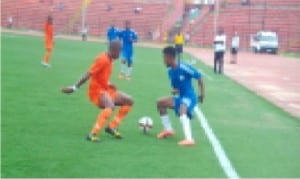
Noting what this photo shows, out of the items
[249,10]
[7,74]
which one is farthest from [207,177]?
[249,10]

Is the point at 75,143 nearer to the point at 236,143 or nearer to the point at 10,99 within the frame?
the point at 236,143

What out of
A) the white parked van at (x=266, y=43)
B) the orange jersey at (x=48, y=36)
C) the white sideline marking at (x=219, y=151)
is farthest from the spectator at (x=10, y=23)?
the white sideline marking at (x=219, y=151)

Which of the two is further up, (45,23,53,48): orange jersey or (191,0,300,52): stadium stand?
(45,23,53,48): orange jersey

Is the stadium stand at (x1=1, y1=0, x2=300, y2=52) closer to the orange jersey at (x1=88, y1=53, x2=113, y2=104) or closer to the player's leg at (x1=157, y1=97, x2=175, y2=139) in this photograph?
the player's leg at (x1=157, y1=97, x2=175, y2=139)

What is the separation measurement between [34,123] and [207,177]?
401 cm

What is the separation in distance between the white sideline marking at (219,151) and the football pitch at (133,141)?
7 centimetres

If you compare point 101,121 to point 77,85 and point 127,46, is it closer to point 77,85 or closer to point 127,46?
point 77,85

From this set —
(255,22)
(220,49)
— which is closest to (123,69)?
(220,49)

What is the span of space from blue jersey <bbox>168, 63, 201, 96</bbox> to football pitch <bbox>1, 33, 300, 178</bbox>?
2.69ft

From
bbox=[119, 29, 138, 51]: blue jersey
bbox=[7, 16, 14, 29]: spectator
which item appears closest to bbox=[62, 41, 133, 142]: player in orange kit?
bbox=[119, 29, 138, 51]: blue jersey

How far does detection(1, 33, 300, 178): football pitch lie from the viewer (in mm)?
7844

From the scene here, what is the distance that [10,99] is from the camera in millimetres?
13484

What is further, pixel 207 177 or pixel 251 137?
pixel 251 137

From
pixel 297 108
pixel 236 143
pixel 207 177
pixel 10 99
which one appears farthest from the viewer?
pixel 297 108
